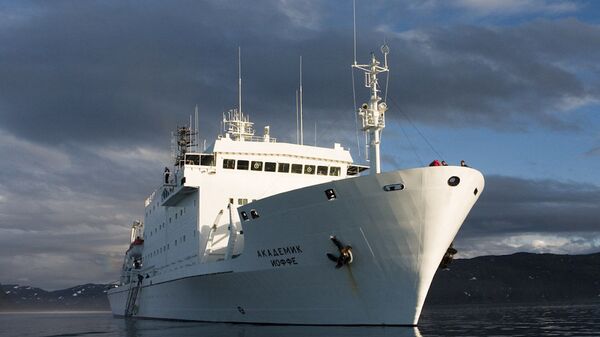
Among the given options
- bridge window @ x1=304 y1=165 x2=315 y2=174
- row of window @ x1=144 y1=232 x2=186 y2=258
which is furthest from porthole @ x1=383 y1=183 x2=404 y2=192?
row of window @ x1=144 y1=232 x2=186 y2=258

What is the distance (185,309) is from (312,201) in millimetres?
12750

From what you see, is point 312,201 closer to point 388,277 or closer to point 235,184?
point 388,277

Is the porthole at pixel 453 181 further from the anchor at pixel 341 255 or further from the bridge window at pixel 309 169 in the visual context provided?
the bridge window at pixel 309 169

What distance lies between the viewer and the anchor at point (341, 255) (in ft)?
71.6

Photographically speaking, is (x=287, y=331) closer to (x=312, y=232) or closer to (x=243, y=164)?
(x=312, y=232)

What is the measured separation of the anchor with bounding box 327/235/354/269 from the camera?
859 inches

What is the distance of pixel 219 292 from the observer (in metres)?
27.8

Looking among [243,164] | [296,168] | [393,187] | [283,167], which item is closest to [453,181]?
[393,187]

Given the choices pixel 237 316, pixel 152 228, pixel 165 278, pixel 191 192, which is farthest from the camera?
pixel 152 228

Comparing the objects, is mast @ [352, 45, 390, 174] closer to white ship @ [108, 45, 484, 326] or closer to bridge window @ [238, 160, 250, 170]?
white ship @ [108, 45, 484, 326]

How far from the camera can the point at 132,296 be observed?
4375cm

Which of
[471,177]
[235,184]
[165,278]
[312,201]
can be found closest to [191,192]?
[235,184]

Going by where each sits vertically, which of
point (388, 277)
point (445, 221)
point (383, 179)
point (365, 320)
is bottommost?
point (365, 320)

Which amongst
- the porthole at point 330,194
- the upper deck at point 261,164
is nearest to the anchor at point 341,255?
the porthole at point 330,194
